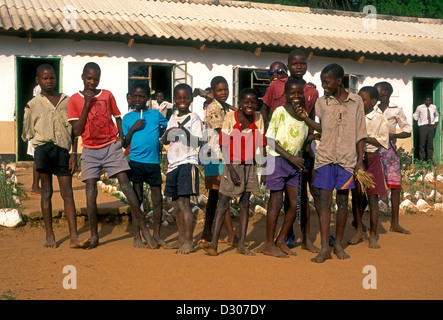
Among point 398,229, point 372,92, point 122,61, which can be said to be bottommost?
point 398,229

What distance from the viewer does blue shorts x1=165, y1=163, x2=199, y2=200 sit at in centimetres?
507

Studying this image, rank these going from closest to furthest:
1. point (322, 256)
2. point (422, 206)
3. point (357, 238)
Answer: point (322, 256)
point (357, 238)
point (422, 206)

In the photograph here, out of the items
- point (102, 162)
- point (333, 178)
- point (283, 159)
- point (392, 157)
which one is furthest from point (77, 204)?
point (392, 157)

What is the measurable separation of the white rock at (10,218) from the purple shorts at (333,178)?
3155 millimetres

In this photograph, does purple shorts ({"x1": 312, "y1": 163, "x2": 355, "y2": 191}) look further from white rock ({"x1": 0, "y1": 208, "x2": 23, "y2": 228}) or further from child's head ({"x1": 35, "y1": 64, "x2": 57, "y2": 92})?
white rock ({"x1": 0, "y1": 208, "x2": 23, "y2": 228})

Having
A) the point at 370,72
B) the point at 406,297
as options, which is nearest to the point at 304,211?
the point at 406,297

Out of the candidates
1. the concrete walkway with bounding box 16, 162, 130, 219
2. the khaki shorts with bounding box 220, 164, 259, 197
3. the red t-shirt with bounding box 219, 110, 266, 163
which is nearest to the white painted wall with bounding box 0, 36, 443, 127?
the concrete walkway with bounding box 16, 162, 130, 219

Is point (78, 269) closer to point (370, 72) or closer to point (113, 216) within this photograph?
point (113, 216)

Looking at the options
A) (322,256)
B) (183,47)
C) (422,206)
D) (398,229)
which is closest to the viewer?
(322,256)

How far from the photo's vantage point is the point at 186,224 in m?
5.05

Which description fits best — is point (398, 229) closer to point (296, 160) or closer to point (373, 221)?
point (373, 221)

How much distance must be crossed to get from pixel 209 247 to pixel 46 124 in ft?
6.22

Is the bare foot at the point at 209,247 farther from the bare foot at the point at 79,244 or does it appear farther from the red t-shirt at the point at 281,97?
the red t-shirt at the point at 281,97

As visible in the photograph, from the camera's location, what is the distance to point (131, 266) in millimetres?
4375
